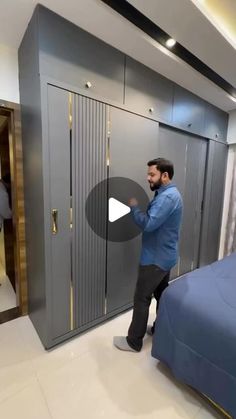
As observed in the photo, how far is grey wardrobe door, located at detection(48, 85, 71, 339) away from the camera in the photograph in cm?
144

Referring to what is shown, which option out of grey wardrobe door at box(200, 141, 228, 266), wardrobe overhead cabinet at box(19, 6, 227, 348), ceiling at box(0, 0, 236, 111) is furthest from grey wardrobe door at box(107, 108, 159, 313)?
grey wardrobe door at box(200, 141, 228, 266)

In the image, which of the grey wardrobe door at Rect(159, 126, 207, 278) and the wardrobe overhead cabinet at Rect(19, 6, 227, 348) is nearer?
the wardrobe overhead cabinet at Rect(19, 6, 227, 348)

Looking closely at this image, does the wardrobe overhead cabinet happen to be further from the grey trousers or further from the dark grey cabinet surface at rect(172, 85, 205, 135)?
the grey trousers

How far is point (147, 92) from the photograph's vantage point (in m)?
1.97

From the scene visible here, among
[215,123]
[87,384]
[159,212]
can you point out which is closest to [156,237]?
[159,212]

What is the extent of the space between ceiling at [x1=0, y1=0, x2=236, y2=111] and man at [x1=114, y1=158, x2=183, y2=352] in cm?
94

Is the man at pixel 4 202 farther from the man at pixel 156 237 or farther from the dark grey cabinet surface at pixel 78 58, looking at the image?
the man at pixel 156 237

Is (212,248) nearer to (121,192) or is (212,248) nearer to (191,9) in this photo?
(121,192)

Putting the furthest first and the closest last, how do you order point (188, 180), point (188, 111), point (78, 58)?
point (188, 180) → point (188, 111) → point (78, 58)

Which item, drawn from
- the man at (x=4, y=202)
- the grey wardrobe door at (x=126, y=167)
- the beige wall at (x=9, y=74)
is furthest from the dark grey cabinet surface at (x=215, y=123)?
the man at (x=4, y=202)

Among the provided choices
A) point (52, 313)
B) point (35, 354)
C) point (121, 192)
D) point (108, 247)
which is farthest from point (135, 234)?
point (35, 354)

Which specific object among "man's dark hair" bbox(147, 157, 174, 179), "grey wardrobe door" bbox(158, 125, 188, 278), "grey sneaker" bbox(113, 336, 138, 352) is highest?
"grey wardrobe door" bbox(158, 125, 188, 278)

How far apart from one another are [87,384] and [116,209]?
1.28 meters

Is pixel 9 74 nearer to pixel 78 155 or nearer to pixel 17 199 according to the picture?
pixel 78 155
